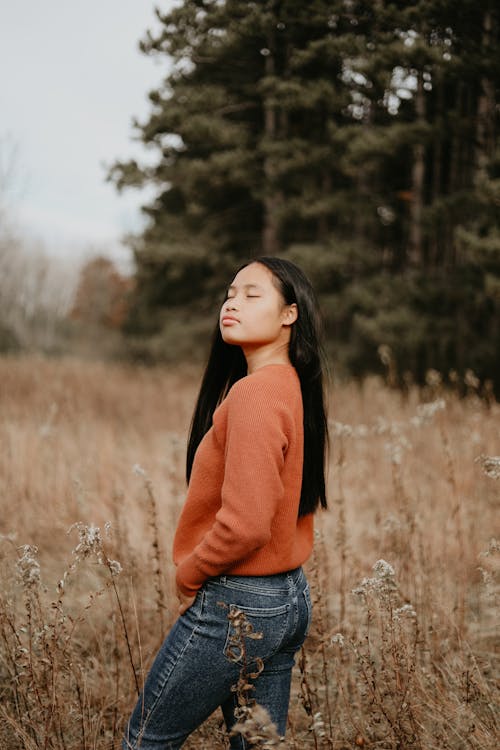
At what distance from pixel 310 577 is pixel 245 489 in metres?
2.10

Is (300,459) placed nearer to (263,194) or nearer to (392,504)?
(392,504)

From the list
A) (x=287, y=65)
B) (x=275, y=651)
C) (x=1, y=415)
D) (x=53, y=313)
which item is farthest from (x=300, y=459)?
(x=53, y=313)

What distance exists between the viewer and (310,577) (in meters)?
3.39

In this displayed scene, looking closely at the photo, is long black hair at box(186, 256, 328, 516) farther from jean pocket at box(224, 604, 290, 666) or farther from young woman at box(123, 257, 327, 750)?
jean pocket at box(224, 604, 290, 666)

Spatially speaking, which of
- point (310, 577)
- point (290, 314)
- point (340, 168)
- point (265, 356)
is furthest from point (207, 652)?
point (340, 168)

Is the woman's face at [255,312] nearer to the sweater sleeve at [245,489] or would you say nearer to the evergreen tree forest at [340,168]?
the sweater sleeve at [245,489]

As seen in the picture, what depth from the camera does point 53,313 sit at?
132ft

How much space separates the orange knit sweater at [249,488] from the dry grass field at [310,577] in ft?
0.91

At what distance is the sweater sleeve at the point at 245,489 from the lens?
1.49 m

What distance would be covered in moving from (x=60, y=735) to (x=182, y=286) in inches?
579

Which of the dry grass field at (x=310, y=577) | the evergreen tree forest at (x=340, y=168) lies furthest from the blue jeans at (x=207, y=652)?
the evergreen tree forest at (x=340, y=168)

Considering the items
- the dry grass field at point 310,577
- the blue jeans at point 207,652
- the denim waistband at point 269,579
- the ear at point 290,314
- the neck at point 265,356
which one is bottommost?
the dry grass field at point 310,577

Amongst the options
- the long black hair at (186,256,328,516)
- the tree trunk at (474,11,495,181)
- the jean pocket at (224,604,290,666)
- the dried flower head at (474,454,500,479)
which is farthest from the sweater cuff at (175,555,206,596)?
the tree trunk at (474,11,495,181)

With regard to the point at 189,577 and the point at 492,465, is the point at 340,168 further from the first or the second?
the point at 189,577
